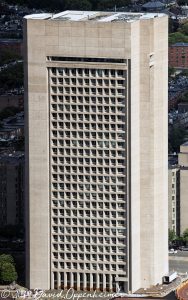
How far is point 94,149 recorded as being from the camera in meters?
147

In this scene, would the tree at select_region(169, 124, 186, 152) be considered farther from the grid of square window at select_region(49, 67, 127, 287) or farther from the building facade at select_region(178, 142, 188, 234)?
the grid of square window at select_region(49, 67, 127, 287)

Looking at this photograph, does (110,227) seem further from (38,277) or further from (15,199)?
(15,199)

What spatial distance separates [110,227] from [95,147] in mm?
4951

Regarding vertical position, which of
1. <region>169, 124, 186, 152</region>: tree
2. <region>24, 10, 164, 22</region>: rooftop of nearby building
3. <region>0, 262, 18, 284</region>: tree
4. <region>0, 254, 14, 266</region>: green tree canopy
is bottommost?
<region>0, 262, 18, 284</region>: tree

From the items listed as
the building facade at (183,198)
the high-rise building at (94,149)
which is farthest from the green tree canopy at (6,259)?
the building facade at (183,198)

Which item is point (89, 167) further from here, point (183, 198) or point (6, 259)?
point (183, 198)

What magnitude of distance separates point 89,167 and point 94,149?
3.79ft

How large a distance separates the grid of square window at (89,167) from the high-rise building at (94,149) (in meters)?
0.06

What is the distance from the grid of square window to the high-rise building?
60mm

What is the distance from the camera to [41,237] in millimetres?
149000

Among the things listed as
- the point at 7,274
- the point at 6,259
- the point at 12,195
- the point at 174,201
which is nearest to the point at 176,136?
the point at 12,195

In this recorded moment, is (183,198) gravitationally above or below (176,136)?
below

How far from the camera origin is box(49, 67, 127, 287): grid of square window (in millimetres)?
146750

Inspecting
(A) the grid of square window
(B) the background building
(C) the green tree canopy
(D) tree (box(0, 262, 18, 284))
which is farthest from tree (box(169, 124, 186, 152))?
(A) the grid of square window
